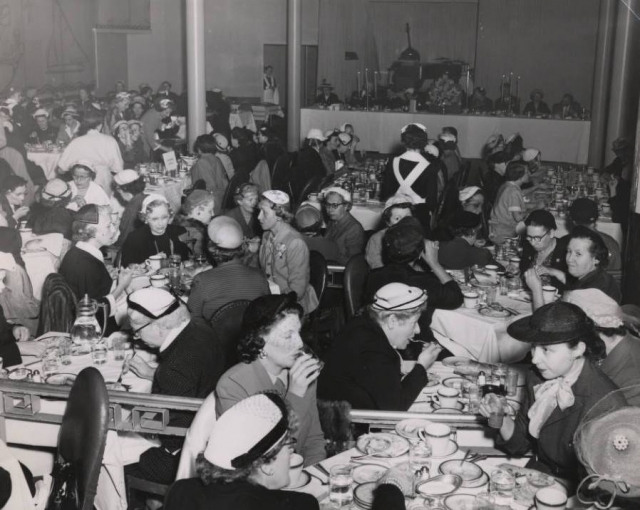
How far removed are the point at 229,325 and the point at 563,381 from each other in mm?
1815

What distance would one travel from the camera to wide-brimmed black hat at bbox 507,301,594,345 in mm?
2773

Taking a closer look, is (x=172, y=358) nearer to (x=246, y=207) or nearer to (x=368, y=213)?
(x=246, y=207)

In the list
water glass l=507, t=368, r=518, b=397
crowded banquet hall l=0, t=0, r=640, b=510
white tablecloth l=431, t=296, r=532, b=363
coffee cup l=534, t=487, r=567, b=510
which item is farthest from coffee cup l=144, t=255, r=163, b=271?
coffee cup l=534, t=487, r=567, b=510

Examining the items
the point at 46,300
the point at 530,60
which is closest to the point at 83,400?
the point at 46,300

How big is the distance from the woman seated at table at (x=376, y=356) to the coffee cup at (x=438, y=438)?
1.23 ft

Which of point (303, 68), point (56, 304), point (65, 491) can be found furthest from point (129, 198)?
point (303, 68)

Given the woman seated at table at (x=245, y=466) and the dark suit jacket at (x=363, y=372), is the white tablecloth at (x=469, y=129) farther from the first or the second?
the woman seated at table at (x=245, y=466)

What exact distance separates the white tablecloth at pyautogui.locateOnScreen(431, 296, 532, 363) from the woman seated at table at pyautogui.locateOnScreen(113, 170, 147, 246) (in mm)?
2950

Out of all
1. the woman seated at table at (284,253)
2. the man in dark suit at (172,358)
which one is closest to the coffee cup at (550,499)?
the man in dark suit at (172,358)

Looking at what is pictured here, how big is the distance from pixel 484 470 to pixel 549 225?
2886 mm

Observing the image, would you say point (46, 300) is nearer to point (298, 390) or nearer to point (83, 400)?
point (83, 400)

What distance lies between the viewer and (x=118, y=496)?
3.54 metres

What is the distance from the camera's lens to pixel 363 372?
3.28 meters

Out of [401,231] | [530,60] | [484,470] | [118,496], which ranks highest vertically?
[530,60]
